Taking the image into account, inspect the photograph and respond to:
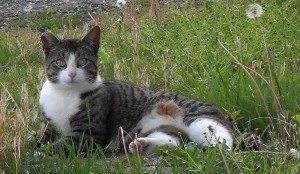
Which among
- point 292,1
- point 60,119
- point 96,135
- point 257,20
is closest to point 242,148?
point 96,135

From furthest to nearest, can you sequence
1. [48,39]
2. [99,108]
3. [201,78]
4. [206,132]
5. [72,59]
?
[201,78]
[48,39]
[72,59]
[99,108]
[206,132]

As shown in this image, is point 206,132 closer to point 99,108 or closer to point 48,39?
point 99,108

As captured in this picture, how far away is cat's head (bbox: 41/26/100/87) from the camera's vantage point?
538 cm

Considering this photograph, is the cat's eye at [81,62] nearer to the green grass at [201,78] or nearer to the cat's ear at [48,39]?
the cat's ear at [48,39]

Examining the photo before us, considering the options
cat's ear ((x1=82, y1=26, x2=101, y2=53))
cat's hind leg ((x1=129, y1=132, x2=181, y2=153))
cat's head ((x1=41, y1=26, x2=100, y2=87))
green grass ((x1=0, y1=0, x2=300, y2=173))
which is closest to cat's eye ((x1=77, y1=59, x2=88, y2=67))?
cat's head ((x1=41, y1=26, x2=100, y2=87))

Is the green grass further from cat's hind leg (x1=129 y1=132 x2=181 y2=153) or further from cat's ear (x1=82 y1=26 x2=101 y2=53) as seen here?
cat's ear (x1=82 y1=26 x2=101 y2=53)

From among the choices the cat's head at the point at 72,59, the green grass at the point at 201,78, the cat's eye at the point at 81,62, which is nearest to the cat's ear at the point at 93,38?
the cat's head at the point at 72,59

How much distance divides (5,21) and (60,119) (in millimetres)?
11682

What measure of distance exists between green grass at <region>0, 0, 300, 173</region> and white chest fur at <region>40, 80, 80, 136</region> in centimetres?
17

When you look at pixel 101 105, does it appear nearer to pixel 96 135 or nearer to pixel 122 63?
pixel 96 135

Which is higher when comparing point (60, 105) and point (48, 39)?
point (48, 39)

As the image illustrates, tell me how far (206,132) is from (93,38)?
4.32ft

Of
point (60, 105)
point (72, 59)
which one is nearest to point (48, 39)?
point (72, 59)

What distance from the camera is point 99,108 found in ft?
17.4
